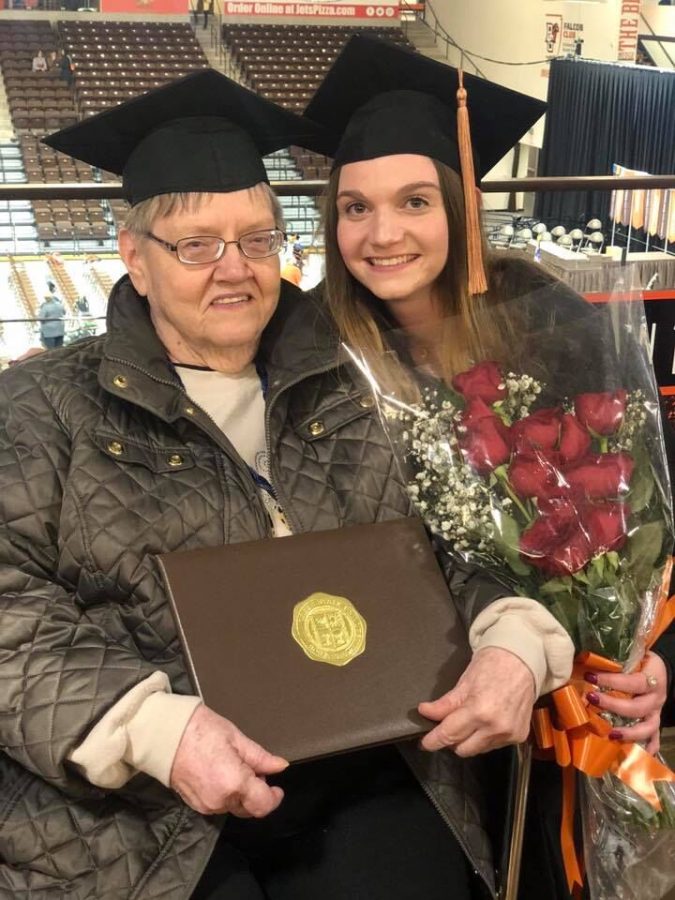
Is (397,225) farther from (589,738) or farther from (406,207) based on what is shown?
(589,738)

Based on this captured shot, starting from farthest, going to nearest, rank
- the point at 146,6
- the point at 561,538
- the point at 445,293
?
the point at 146,6 < the point at 445,293 < the point at 561,538

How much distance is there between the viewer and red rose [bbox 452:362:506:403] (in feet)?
4.38

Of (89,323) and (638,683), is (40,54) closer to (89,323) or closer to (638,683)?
(89,323)

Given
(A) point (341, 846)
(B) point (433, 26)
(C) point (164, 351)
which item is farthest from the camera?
(B) point (433, 26)

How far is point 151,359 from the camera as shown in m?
1.52

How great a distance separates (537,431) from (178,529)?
0.54m

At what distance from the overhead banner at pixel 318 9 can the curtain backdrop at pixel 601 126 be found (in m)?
3.16

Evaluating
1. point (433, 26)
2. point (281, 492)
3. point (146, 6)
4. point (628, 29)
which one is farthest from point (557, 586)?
point (628, 29)

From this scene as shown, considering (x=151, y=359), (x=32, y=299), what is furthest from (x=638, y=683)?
(x=32, y=299)

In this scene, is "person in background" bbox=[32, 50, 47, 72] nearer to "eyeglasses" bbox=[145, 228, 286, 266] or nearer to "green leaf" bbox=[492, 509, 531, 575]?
"eyeglasses" bbox=[145, 228, 286, 266]

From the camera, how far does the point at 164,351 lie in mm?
1591

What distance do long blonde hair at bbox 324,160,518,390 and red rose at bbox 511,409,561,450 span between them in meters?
0.32

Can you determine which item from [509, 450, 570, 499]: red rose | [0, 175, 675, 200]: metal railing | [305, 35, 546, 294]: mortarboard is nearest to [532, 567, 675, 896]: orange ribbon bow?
[509, 450, 570, 499]: red rose

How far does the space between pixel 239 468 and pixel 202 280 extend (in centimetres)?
31
